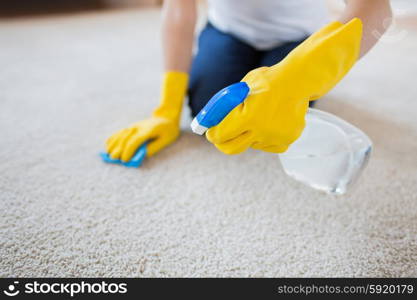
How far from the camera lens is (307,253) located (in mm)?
528

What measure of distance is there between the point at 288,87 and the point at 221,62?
18.4 inches

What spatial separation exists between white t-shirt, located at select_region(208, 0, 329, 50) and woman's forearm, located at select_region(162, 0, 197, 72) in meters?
0.13

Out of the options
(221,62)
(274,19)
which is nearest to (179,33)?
(221,62)

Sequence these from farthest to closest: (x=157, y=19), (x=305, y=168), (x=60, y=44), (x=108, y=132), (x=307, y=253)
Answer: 1. (x=157, y=19)
2. (x=60, y=44)
3. (x=108, y=132)
4. (x=305, y=168)
5. (x=307, y=253)

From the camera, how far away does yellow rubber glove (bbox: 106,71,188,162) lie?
731 millimetres

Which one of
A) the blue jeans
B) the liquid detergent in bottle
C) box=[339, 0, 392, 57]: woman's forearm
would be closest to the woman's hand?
the blue jeans

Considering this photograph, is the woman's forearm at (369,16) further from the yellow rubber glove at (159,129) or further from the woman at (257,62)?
the yellow rubber glove at (159,129)

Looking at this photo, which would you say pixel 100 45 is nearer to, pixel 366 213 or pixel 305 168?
pixel 305 168

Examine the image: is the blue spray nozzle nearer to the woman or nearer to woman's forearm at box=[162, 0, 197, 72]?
the woman

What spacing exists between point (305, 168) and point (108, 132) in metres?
0.46

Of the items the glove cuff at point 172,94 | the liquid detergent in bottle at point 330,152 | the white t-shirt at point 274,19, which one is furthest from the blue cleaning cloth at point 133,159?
the white t-shirt at point 274,19

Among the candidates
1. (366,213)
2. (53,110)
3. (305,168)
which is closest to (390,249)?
(366,213)

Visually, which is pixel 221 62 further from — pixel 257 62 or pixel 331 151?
pixel 331 151

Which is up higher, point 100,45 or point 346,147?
point 346,147
